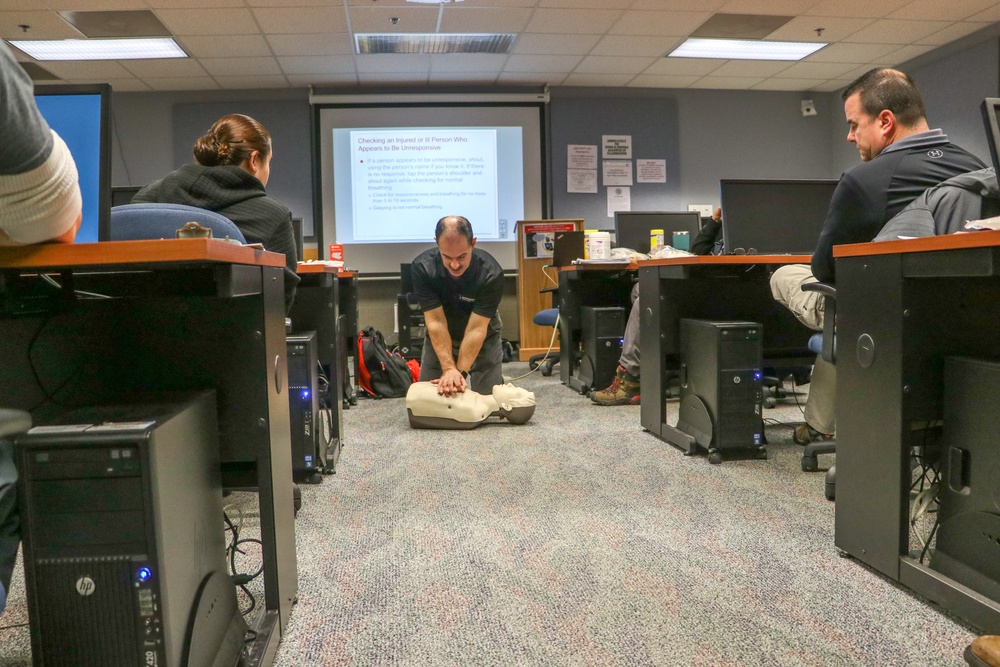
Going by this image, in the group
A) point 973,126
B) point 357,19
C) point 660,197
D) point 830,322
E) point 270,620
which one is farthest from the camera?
point 660,197

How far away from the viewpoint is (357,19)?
4.26 m

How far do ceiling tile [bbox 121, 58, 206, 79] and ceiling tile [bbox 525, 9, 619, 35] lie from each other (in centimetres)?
247

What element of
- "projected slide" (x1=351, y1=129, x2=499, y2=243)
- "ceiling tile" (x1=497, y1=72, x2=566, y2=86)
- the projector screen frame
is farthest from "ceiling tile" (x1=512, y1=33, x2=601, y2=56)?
"projected slide" (x1=351, y1=129, x2=499, y2=243)

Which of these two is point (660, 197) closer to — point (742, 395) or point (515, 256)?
point (515, 256)

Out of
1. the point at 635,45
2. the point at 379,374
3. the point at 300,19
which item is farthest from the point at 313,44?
the point at 379,374

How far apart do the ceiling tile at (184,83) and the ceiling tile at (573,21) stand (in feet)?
8.67

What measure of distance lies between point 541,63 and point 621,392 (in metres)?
3.02

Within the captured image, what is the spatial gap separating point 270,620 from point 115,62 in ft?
16.6

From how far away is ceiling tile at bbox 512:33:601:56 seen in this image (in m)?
4.66

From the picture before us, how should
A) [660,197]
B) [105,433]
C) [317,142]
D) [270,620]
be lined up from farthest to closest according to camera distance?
1. [660,197]
2. [317,142]
3. [270,620]
4. [105,433]

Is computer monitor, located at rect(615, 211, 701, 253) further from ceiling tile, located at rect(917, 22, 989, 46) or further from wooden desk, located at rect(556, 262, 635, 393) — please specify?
ceiling tile, located at rect(917, 22, 989, 46)

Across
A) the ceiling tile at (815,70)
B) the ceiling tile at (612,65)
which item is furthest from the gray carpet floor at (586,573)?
the ceiling tile at (815,70)

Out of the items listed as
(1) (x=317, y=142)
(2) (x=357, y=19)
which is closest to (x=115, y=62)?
(1) (x=317, y=142)

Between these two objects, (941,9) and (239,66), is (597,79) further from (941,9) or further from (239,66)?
(239,66)
